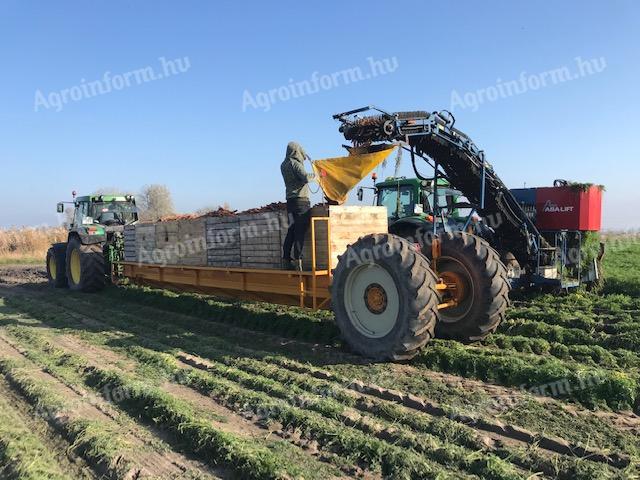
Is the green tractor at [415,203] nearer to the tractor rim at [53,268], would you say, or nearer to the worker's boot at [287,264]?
the worker's boot at [287,264]

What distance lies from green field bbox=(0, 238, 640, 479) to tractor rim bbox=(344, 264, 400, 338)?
426 millimetres

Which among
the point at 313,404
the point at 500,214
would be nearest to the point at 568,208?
the point at 500,214

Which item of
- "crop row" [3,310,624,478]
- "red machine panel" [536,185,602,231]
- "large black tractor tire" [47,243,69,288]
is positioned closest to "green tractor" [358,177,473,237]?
"red machine panel" [536,185,602,231]

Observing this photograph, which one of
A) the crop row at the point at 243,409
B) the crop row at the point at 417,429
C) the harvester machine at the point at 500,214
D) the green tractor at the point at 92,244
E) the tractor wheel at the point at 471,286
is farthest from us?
the green tractor at the point at 92,244

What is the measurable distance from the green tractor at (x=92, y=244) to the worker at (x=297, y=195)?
7138mm

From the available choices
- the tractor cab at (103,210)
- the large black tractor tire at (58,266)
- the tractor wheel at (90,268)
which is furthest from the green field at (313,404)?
the large black tractor tire at (58,266)

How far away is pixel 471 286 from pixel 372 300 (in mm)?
1379

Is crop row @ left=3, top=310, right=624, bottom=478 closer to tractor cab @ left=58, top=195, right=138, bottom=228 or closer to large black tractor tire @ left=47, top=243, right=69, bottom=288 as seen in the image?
tractor cab @ left=58, top=195, right=138, bottom=228

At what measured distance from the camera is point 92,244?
12.6m

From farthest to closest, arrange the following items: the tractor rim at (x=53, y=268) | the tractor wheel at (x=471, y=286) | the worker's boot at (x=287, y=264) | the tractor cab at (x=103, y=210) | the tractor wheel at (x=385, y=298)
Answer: the tractor rim at (x=53, y=268), the tractor cab at (x=103, y=210), the worker's boot at (x=287, y=264), the tractor wheel at (x=471, y=286), the tractor wheel at (x=385, y=298)

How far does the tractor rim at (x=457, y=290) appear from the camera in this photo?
20.8 feet

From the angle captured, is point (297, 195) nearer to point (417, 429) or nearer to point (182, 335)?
point (182, 335)

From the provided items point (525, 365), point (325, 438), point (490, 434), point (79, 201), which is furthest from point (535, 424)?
point (79, 201)

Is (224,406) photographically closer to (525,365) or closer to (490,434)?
(490,434)
